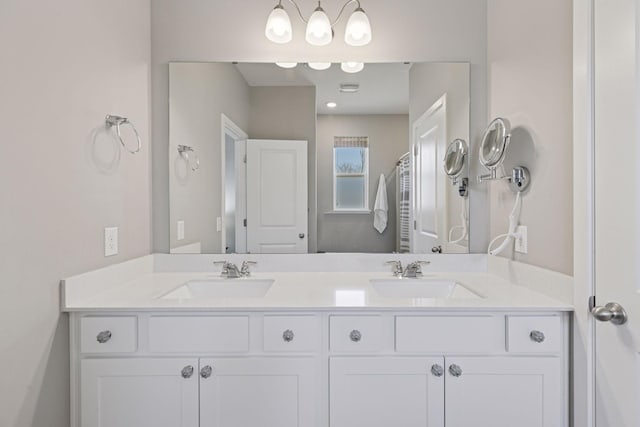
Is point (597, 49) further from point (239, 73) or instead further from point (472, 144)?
point (239, 73)

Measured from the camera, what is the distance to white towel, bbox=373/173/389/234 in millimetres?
1946

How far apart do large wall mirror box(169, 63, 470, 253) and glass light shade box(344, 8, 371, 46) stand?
0.45 ft

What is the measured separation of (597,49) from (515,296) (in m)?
0.86

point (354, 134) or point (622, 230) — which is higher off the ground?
point (354, 134)

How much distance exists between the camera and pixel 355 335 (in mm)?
1284

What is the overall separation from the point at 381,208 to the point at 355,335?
32.8 inches

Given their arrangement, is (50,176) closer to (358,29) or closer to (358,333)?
(358,333)

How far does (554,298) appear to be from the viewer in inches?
52.6

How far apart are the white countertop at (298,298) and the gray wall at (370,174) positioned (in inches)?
10.3

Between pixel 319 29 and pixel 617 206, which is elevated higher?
pixel 319 29

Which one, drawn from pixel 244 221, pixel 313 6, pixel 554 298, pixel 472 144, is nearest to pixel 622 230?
pixel 554 298

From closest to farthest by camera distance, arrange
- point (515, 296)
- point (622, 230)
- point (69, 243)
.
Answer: point (622, 230) < point (69, 243) < point (515, 296)

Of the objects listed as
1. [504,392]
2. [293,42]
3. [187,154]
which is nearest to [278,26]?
[293,42]

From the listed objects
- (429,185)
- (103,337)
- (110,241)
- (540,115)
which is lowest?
(103,337)
